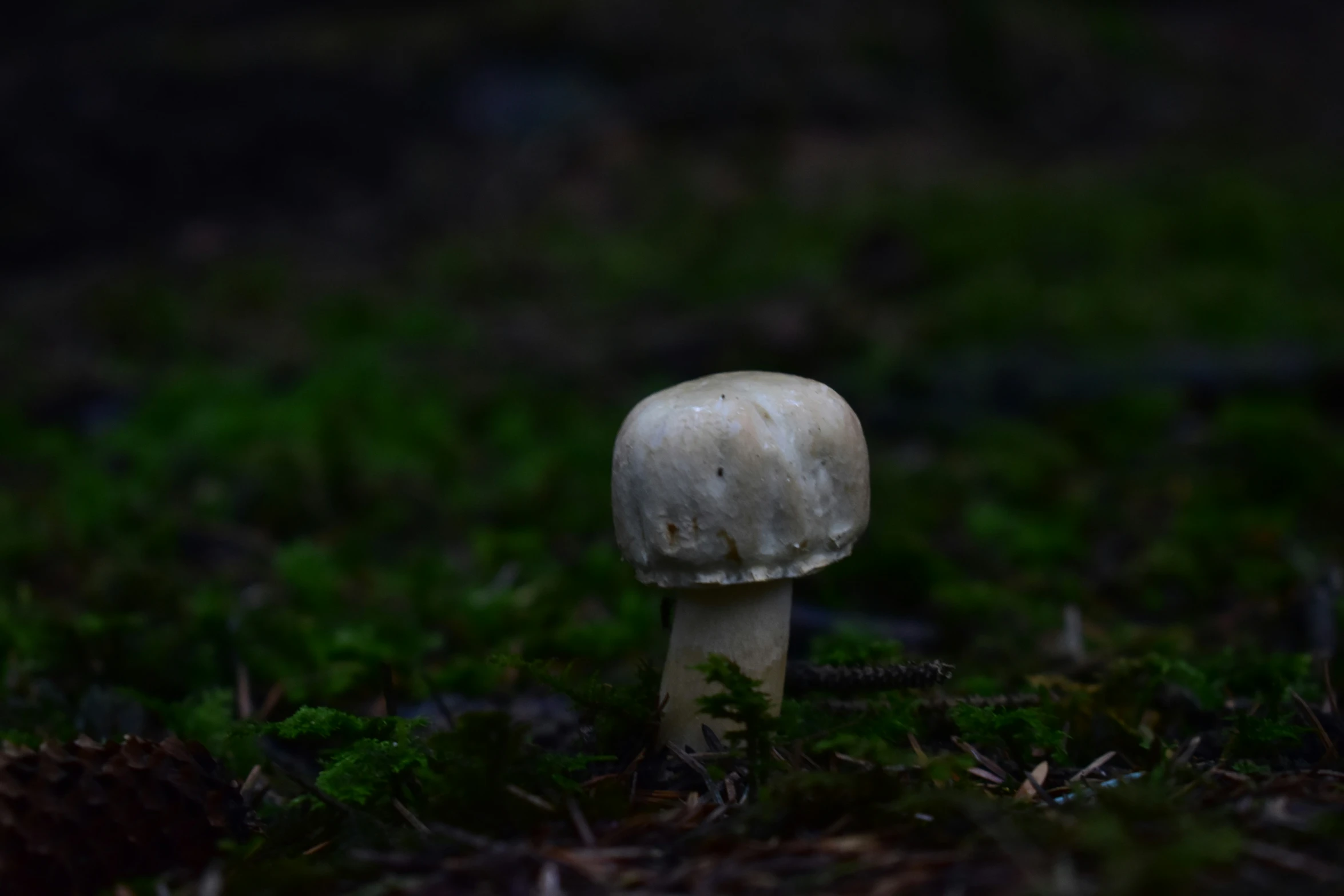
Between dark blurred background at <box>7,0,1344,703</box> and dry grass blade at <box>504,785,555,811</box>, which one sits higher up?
dark blurred background at <box>7,0,1344,703</box>

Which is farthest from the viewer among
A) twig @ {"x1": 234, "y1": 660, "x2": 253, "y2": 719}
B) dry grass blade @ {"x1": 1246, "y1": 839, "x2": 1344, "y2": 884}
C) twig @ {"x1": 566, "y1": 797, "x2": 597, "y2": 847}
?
twig @ {"x1": 234, "y1": 660, "x2": 253, "y2": 719}

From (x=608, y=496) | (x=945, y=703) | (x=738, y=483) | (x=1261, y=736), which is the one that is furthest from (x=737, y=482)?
(x=608, y=496)

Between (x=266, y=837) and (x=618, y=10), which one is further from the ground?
(x=618, y=10)

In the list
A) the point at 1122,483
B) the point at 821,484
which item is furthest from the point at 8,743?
the point at 1122,483

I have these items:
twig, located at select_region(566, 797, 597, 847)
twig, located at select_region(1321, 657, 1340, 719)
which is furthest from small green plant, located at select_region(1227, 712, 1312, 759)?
twig, located at select_region(566, 797, 597, 847)

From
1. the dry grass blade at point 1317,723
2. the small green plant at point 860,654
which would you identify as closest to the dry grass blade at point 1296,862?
the dry grass blade at point 1317,723

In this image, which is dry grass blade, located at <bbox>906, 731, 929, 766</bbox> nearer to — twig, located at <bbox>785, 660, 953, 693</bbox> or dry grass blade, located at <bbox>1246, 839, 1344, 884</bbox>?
twig, located at <bbox>785, 660, 953, 693</bbox>

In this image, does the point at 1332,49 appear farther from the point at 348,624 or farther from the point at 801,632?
the point at 348,624
